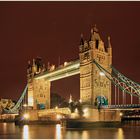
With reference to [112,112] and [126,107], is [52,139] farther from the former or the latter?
[112,112]

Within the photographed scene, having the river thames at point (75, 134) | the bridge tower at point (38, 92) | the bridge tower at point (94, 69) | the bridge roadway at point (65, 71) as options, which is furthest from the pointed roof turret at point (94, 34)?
the bridge tower at point (38, 92)

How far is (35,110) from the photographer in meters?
40.2

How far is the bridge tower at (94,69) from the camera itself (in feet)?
99.1

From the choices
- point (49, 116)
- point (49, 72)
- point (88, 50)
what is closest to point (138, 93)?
point (88, 50)

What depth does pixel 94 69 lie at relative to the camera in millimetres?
30266

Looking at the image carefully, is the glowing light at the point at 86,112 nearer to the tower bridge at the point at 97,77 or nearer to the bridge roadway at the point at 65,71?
the tower bridge at the point at 97,77

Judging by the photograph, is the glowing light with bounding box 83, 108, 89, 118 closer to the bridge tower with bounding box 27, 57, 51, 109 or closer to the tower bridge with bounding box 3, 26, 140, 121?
the tower bridge with bounding box 3, 26, 140, 121

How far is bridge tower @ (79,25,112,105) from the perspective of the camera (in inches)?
1189

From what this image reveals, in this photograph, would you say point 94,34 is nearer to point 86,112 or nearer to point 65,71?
point 65,71

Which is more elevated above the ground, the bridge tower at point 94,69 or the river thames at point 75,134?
the bridge tower at point 94,69

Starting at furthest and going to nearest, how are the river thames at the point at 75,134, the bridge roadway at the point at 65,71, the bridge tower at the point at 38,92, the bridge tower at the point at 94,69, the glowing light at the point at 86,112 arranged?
the bridge tower at the point at 38,92 < the bridge roadway at the point at 65,71 < the bridge tower at the point at 94,69 < the glowing light at the point at 86,112 < the river thames at the point at 75,134

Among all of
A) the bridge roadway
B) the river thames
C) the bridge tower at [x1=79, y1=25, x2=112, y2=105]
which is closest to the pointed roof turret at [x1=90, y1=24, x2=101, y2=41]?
the bridge tower at [x1=79, y1=25, x2=112, y2=105]

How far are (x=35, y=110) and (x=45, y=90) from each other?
11.7 ft

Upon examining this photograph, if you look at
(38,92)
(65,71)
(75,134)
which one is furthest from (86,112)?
(38,92)
